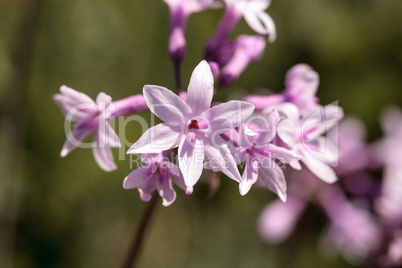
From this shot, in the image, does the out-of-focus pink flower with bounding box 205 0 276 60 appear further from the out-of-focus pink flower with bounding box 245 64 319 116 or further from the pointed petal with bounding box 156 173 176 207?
the pointed petal with bounding box 156 173 176 207

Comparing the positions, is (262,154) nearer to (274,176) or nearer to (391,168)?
(274,176)

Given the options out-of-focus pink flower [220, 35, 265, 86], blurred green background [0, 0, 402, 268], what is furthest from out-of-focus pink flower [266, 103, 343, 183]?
blurred green background [0, 0, 402, 268]

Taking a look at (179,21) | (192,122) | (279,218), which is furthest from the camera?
(279,218)

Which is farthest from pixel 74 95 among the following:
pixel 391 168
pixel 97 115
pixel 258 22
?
pixel 391 168

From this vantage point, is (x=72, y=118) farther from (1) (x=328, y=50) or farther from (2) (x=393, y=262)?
(1) (x=328, y=50)

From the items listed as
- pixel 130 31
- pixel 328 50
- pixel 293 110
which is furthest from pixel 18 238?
pixel 328 50

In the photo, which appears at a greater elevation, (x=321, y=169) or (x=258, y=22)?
(x=258, y=22)

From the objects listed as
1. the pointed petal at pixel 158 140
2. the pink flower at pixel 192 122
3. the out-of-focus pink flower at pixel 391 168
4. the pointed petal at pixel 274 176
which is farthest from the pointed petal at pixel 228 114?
the out-of-focus pink flower at pixel 391 168
